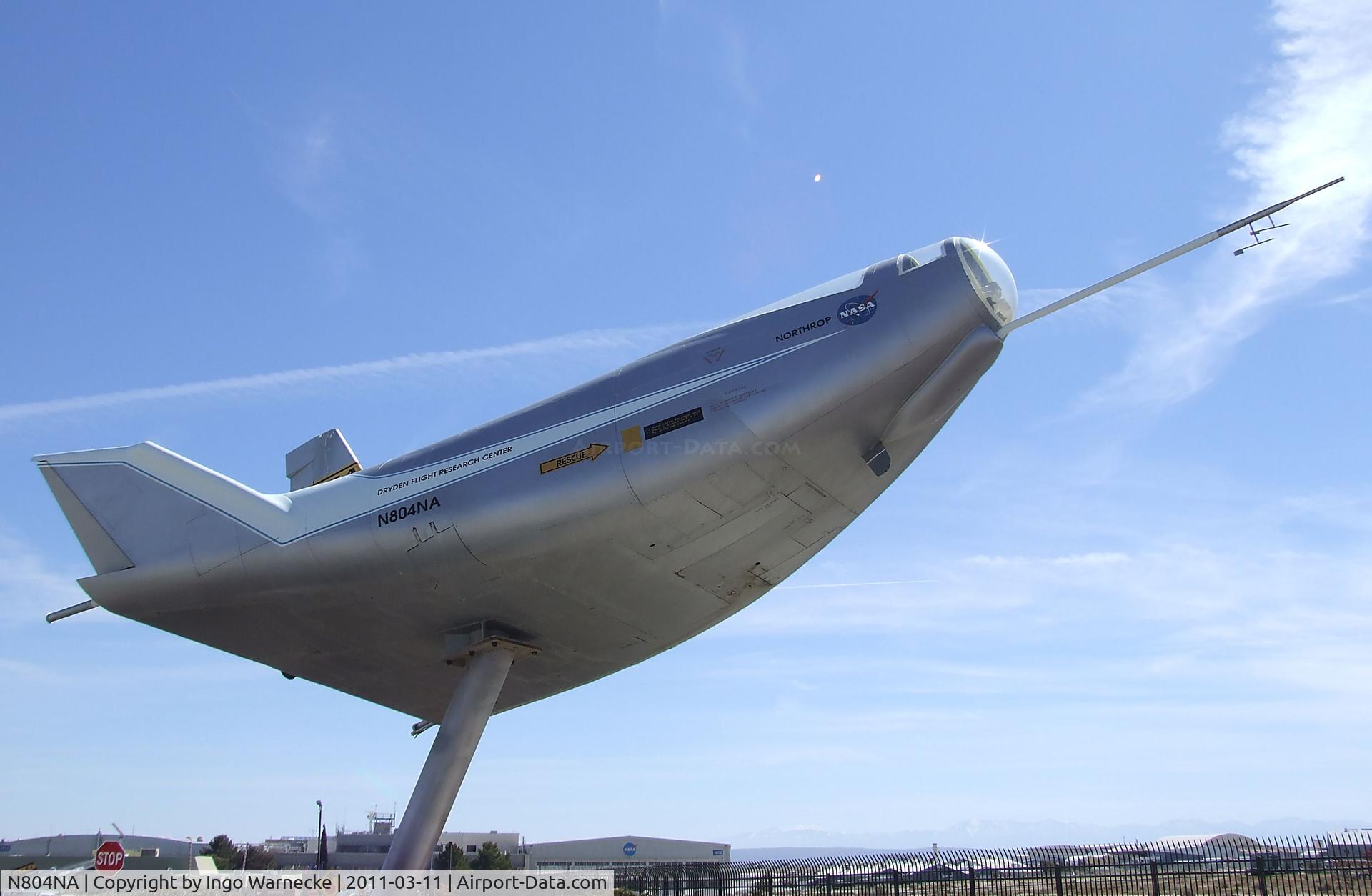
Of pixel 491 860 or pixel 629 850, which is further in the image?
pixel 629 850

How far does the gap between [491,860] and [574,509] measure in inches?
2503

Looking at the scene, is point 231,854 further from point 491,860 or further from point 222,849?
point 491,860

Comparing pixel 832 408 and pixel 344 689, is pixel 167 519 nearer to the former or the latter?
pixel 344 689

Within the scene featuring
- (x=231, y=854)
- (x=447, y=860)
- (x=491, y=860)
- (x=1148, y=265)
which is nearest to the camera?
(x=1148, y=265)

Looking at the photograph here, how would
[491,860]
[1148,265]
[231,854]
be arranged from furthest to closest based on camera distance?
[231,854], [491,860], [1148,265]

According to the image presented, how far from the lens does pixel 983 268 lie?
630 inches

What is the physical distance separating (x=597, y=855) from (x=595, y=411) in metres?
84.6

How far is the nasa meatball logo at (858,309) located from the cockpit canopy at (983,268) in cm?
76

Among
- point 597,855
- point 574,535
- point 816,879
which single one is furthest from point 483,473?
point 597,855

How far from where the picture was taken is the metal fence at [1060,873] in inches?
696

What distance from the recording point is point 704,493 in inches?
655

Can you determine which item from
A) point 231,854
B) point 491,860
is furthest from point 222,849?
point 491,860

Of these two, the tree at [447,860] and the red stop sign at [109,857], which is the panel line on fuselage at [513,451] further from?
the tree at [447,860]

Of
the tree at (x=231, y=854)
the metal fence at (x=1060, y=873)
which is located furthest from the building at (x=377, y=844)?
the metal fence at (x=1060, y=873)
